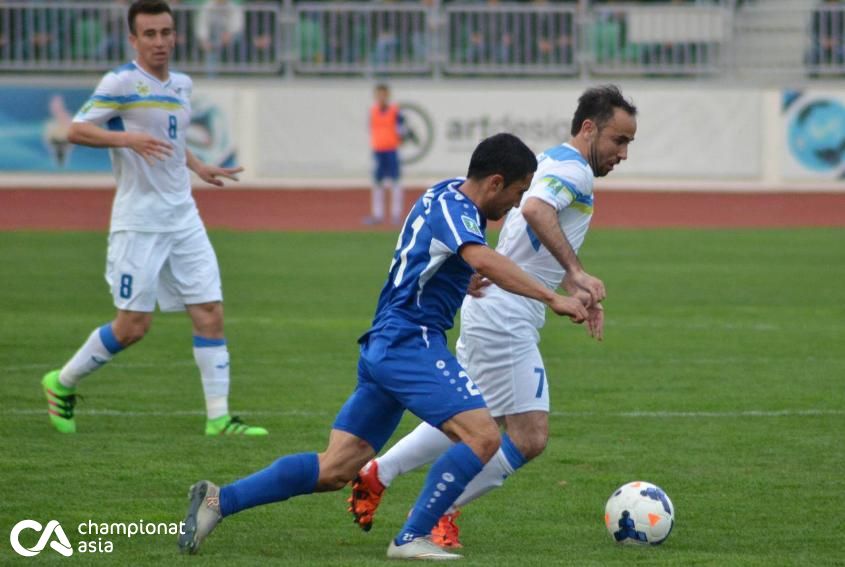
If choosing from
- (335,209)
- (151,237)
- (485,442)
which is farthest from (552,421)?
(335,209)

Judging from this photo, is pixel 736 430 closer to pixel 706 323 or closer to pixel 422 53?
pixel 706 323

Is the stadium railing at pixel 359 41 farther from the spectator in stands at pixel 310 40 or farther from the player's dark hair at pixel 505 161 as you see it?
the player's dark hair at pixel 505 161

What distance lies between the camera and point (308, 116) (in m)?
28.1

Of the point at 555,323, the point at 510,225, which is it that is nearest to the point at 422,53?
the point at 555,323

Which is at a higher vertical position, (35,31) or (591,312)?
A: (35,31)

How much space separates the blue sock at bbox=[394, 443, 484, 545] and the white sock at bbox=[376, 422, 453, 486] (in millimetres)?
442

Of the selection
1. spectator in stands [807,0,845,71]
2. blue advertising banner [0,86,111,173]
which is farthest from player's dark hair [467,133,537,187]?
spectator in stands [807,0,845,71]

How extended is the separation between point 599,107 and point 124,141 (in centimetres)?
286

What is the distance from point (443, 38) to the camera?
28.9 meters

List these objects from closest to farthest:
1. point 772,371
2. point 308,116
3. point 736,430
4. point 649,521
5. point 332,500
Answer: point 649,521, point 332,500, point 736,430, point 772,371, point 308,116

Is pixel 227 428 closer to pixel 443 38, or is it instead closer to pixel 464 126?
pixel 464 126

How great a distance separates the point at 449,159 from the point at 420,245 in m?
22.5

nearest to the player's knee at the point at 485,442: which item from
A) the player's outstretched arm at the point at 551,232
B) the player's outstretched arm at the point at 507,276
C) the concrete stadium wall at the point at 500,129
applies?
the player's outstretched arm at the point at 507,276

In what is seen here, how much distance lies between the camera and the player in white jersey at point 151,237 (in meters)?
8.45
